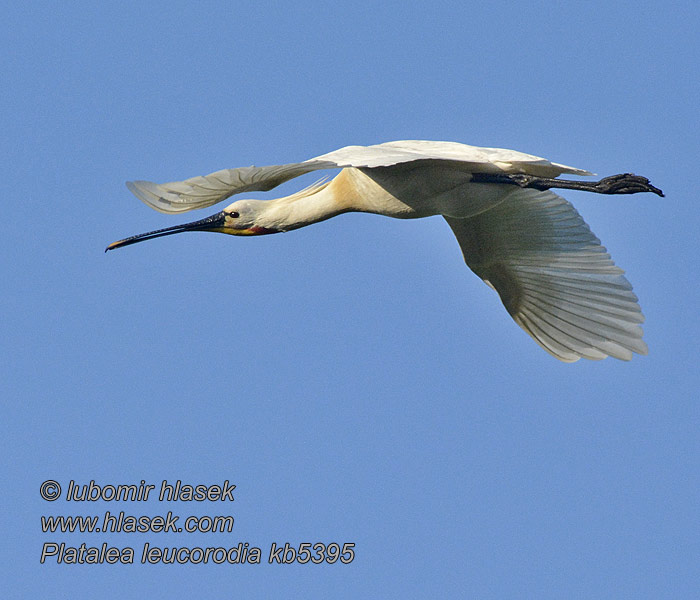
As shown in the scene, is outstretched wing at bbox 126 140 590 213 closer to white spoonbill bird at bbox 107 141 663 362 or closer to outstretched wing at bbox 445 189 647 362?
white spoonbill bird at bbox 107 141 663 362

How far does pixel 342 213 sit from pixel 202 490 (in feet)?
8.96

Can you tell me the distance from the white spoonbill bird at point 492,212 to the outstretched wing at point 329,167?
0.01 meters

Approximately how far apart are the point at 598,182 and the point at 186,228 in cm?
348

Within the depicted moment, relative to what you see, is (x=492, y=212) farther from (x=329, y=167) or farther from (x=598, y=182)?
(x=329, y=167)

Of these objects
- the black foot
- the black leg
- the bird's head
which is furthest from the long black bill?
the black foot

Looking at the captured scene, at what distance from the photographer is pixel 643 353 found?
40.7 feet

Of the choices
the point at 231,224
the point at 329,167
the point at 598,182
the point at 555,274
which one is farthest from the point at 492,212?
the point at 329,167

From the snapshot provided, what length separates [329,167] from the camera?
938 centimetres

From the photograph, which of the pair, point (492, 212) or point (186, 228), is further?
point (492, 212)

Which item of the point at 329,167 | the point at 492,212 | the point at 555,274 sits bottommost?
the point at 555,274

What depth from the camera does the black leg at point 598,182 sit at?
36.4 ft

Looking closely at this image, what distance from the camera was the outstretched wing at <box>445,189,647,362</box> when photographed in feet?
41.0

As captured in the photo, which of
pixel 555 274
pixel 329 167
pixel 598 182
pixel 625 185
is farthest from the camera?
pixel 555 274

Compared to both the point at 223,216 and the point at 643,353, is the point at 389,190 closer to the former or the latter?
the point at 223,216
